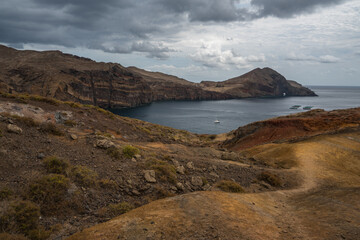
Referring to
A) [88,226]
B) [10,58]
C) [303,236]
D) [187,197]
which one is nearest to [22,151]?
[88,226]

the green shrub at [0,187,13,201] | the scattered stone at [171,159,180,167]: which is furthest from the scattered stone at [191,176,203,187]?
the green shrub at [0,187,13,201]

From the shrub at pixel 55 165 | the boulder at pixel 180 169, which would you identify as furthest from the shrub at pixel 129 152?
the shrub at pixel 55 165

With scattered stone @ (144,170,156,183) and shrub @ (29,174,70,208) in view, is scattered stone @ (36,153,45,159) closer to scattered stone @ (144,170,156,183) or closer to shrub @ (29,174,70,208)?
shrub @ (29,174,70,208)

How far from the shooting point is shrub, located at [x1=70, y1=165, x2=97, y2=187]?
10.8 meters

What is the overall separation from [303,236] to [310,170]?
15.2 m

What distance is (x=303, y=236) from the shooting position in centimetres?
877

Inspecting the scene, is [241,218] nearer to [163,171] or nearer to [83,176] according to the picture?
[163,171]

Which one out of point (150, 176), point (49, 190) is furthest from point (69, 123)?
point (49, 190)

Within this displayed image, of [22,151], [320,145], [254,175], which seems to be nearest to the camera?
[22,151]

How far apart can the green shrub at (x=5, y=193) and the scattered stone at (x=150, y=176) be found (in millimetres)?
6413

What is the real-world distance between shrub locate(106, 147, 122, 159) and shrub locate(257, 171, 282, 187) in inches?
465

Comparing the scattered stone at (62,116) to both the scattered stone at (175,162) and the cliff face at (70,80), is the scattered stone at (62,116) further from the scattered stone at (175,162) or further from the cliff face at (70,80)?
the cliff face at (70,80)

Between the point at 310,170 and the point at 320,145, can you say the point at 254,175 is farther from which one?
the point at 320,145

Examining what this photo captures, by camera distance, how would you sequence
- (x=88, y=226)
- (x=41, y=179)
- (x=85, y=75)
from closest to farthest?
(x=88, y=226) → (x=41, y=179) → (x=85, y=75)
